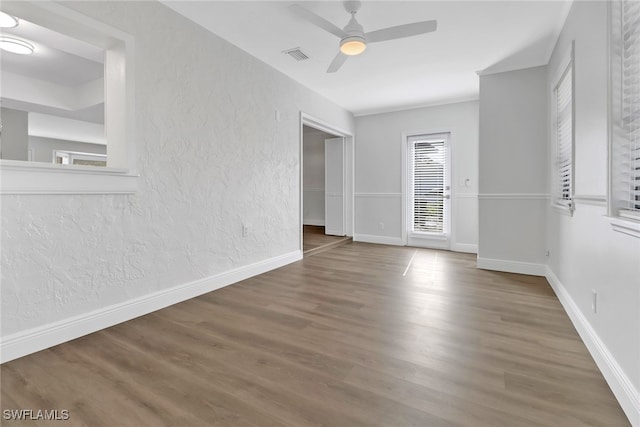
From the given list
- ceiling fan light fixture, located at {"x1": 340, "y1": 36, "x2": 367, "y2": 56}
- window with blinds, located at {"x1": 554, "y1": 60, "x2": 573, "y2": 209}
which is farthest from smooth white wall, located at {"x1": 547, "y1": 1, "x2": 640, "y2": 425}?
ceiling fan light fixture, located at {"x1": 340, "y1": 36, "x2": 367, "y2": 56}

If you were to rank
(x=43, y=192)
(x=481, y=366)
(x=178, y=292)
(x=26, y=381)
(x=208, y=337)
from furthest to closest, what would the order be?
(x=178, y=292) < (x=208, y=337) < (x=43, y=192) < (x=481, y=366) < (x=26, y=381)

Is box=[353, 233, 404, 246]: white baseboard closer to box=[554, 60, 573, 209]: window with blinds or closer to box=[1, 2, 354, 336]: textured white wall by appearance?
box=[1, 2, 354, 336]: textured white wall

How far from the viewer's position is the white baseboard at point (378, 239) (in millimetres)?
5527

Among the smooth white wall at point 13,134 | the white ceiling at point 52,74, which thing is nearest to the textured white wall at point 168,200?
the white ceiling at point 52,74

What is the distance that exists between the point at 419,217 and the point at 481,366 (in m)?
4.02

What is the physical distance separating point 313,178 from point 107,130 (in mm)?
5783

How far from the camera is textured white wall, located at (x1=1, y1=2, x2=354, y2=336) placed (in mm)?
1826

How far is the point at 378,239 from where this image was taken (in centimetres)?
573

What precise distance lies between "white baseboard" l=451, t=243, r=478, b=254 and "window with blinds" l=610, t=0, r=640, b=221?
3.57 meters

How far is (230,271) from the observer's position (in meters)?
3.12

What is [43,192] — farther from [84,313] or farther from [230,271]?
[230,271]

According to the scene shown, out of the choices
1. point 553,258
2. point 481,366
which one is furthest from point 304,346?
point 553,258

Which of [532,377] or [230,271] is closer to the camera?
[532,377]

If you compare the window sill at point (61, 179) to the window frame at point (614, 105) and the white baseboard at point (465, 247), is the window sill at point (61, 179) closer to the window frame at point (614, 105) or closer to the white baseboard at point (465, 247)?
the window frame at point (614, 105)
